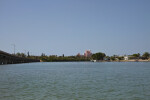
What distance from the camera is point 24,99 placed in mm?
24219

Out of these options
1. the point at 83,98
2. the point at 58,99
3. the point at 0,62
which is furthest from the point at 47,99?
the point at 0,62

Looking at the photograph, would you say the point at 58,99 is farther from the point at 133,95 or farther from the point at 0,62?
the point at 0,62

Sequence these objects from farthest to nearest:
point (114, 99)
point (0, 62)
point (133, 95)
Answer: point (0, 62), point (133, 95), point (114, 99)

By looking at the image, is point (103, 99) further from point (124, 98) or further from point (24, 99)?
point (24, 99)

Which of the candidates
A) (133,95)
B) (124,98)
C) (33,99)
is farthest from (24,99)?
(133,95)

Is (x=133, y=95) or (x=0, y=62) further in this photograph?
(x=0, y=62)

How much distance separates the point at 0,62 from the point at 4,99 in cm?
14889

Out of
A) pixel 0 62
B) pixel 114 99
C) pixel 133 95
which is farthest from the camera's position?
pixel 0 62

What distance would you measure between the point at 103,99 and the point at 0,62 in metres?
153

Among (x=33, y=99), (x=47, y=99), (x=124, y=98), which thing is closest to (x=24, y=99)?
(x=33, y=99)

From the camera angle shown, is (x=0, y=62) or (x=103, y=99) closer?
(x=103, y=99)

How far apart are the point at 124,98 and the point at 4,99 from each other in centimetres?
1283

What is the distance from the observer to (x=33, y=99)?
2408 cm

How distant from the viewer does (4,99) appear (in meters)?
24.2
